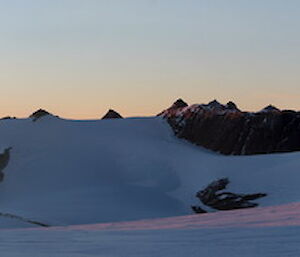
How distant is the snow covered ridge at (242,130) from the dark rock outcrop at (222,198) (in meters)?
9.48

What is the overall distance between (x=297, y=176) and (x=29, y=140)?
21304 millimetres

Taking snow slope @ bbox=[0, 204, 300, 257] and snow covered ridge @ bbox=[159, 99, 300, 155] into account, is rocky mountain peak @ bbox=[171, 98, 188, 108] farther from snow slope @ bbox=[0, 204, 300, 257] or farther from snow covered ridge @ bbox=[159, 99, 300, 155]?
snow slope @ bbox=[0, 204, 300, 257]

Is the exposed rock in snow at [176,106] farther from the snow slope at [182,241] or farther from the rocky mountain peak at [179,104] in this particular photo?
the snow slope at [182,241]

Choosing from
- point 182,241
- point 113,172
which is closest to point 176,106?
point 113,172

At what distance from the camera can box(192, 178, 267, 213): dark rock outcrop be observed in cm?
3059

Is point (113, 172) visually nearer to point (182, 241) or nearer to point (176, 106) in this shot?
point (176, 106)

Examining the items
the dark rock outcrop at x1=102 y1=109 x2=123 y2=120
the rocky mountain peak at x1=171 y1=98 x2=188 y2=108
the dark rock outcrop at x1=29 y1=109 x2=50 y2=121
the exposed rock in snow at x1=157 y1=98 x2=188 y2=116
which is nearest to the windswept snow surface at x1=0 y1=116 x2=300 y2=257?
the dark rock outcrop at x1=29 y1=109 x2=50 y2=121

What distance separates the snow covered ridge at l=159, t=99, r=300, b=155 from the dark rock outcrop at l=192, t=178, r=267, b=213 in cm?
948

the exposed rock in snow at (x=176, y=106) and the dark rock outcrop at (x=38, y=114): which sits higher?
the exposed rock in snow at (x=176, y=106)

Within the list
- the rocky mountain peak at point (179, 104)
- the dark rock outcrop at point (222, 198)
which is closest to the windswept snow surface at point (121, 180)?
the dark rock outcrop at point (222, 198)

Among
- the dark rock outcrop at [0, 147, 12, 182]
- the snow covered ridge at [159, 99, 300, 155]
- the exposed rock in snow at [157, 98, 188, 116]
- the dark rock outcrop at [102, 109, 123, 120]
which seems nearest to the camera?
the dark rock outcrop at [0, 147, 12, 182]

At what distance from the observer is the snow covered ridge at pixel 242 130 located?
1671 inches

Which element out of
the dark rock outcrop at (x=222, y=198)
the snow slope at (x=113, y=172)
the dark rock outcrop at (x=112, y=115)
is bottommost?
the dark rock outcrop at (x=222, y=198)

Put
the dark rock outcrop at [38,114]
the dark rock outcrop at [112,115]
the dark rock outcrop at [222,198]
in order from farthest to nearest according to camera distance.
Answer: the dark rock outcrop at [112,115]
the dark rock outcrop at [38,114]
the dark rock outcrop at [222,198]
